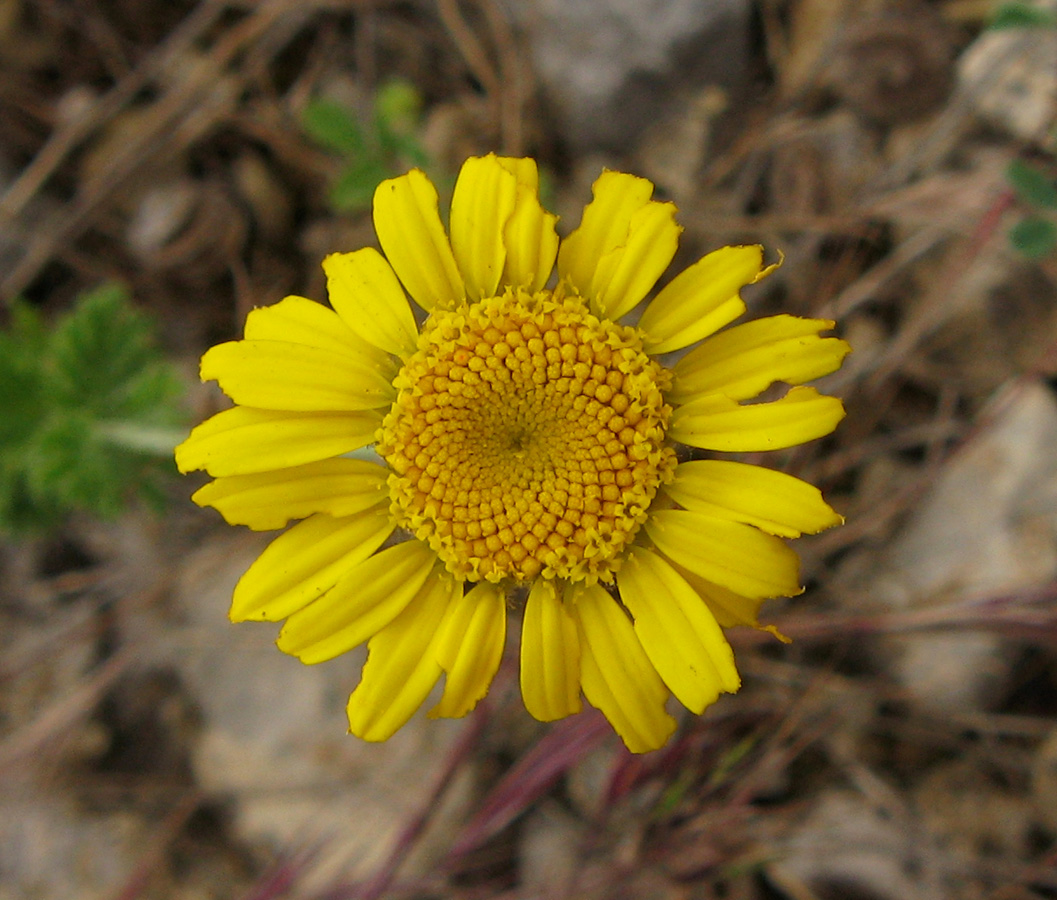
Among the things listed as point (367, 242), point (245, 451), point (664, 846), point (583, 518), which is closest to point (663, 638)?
point (583, 518)

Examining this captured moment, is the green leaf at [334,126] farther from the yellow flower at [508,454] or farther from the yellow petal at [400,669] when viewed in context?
the yellow petal at [400,669]

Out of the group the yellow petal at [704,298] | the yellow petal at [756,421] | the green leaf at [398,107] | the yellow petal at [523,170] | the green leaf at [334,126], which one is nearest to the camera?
the yellow petal at [756,421]

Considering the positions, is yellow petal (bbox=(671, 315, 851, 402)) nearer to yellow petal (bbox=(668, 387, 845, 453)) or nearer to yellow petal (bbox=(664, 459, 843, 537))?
yellow petal (bbox=(668, 387, 845, 453))

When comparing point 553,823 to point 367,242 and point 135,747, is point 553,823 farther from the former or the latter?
point 367,242

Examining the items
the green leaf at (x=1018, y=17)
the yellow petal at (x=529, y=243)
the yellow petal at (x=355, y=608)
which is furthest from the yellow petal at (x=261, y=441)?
the green leaf at (x=1018, y=17)

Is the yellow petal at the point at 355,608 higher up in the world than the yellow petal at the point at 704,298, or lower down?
lower down

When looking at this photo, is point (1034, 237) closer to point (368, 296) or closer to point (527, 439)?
point (527, 439)
